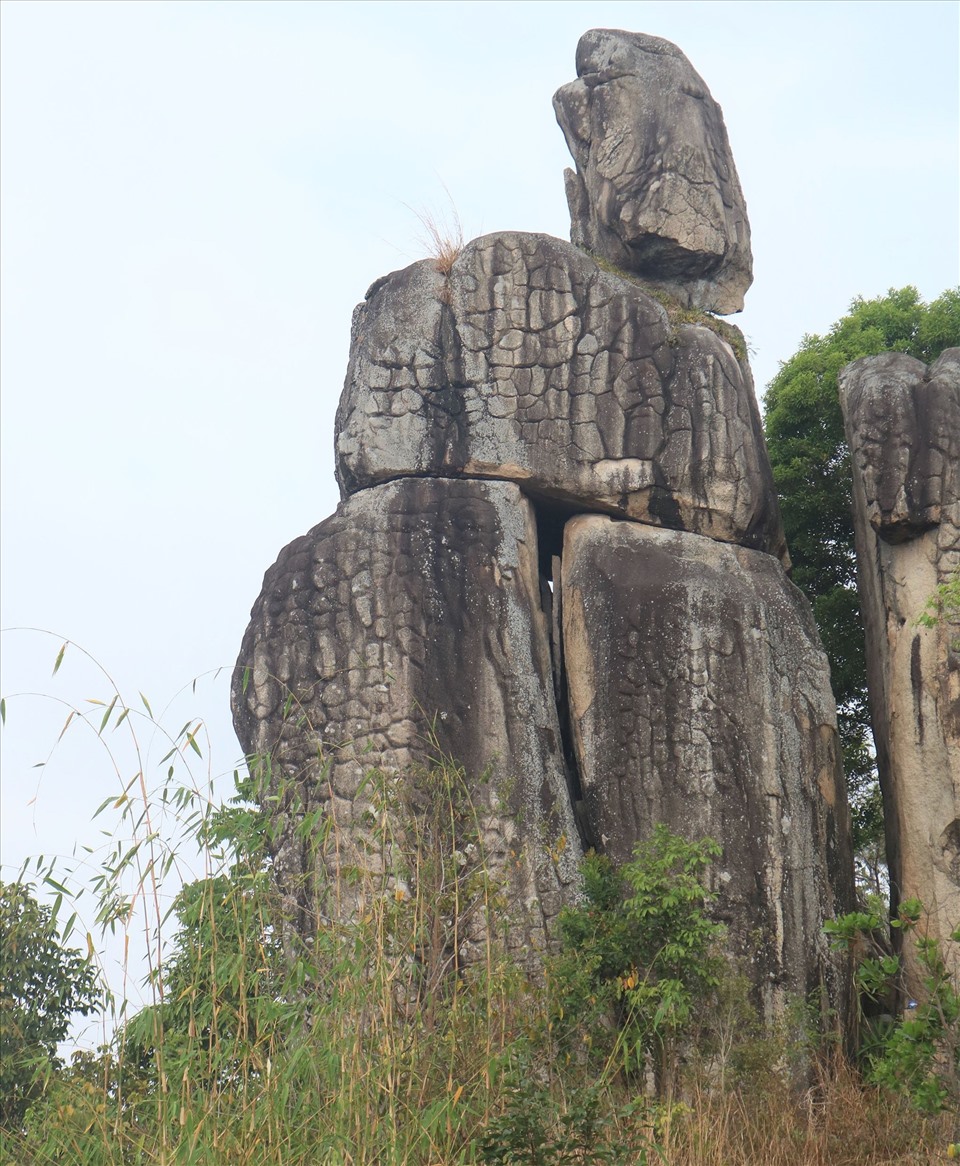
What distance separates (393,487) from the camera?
36.0ft

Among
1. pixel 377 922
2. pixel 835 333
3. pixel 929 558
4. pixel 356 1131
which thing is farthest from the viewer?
pixel 835 333

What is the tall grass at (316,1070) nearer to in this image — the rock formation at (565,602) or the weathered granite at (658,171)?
the rock formation at (565,602)

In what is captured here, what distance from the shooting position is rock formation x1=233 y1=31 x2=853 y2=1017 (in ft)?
33.2

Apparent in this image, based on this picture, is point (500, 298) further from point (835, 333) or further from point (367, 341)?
point (835, 333)

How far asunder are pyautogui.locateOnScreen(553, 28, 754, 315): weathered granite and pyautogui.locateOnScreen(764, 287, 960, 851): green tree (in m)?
2.55

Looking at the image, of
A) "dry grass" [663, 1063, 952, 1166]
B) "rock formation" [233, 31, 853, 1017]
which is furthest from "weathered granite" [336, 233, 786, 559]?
"dry grass" [663, 1063, 952, 1166]

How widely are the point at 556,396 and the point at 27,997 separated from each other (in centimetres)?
513

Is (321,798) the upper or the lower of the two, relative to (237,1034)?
upper

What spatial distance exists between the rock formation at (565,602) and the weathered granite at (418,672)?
0.02 m

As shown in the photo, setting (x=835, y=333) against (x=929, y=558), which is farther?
(x=835, y=333)

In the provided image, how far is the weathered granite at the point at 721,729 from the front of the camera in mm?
10031

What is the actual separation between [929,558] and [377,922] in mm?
5654

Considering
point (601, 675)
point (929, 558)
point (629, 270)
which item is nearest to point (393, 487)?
point (601, 675)

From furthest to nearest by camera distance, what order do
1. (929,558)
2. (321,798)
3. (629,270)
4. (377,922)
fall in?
(629,270) < (929,558) < (321,798) < (377,922)
